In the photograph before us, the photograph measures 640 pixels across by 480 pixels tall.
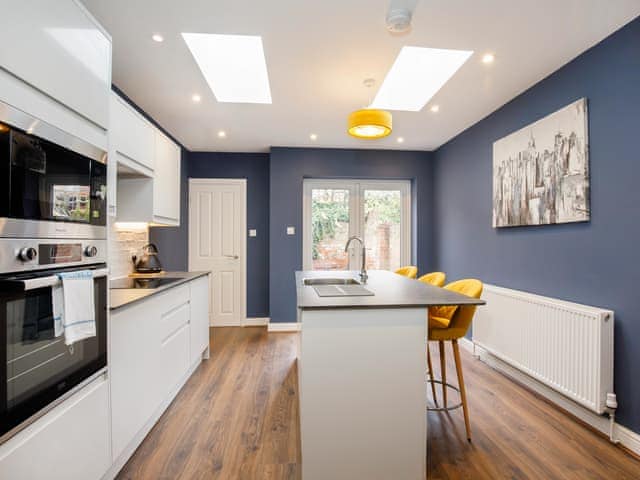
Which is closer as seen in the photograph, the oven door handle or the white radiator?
the oven door handle

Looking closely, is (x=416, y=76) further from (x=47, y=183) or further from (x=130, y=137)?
(x=47, y=183)

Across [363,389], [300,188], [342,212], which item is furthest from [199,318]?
[342,212]

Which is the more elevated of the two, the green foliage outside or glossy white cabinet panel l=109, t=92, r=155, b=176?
glossy white cabinet panel l=109, t=92, r=155, b=176

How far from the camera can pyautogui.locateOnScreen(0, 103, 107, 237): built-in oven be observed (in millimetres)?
995

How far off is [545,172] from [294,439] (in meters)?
2.79

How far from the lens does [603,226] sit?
2.10 m

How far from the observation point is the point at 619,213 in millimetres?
1991

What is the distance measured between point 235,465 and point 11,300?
4.63 ft

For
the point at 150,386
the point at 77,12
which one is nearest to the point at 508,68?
the point at 77,12

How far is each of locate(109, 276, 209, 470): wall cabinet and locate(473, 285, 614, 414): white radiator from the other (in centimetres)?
284

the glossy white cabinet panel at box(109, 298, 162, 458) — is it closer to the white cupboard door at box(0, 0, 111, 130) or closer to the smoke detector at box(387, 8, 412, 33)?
the white cupboard door at box(0, 0, 111, 130)

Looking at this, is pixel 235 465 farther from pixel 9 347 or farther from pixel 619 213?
pixel 619 213

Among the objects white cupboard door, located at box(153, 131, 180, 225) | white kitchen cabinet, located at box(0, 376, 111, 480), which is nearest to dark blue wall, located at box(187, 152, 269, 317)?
white cupboard door, located at box(153, 131, 180, 225)

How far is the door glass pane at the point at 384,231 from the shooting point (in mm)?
4836
